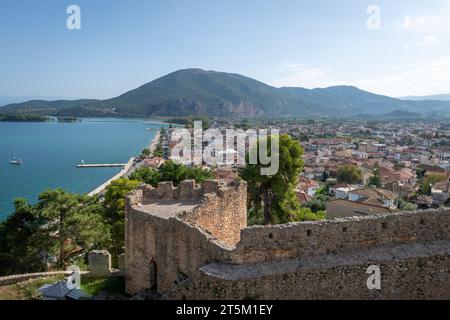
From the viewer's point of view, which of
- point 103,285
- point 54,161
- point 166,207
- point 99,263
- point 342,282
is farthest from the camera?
point 54,161

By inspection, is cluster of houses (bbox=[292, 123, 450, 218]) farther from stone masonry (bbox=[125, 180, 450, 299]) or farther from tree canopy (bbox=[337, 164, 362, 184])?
stone masonry (bbox=[125, 180, 450, 299])

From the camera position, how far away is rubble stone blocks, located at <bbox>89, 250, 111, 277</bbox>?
16641mm

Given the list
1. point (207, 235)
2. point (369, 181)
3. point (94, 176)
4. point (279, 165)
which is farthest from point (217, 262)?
point (94, 176)

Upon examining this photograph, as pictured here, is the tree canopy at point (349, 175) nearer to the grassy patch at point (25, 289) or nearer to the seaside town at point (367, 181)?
the seaside town at point (367, 181)

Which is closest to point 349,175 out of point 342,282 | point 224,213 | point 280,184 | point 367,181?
point 367,181

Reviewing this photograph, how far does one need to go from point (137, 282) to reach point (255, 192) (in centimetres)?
1241

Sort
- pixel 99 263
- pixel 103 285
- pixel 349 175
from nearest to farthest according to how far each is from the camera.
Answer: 1. pixel 103 285
2. pixel 99 263
3. pixel 349 175

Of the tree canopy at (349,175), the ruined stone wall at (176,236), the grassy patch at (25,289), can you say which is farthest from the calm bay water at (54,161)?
the ruined stone wall at (176,236)

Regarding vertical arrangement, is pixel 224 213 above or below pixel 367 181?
above

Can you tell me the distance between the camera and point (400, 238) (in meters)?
9.80

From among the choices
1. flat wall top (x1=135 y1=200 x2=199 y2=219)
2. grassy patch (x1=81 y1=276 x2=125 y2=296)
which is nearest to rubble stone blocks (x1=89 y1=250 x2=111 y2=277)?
grassy patch (x1=81 y1=276 x2=125 y2=296)

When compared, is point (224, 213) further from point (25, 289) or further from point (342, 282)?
point (25, 289)

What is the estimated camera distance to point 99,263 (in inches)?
661

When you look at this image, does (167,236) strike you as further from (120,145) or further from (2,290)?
(120,145)
